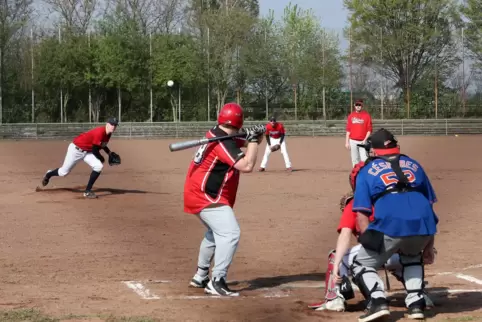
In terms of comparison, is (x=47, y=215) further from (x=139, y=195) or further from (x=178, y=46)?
(x=178, y=46)

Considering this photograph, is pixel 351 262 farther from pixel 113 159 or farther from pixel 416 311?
pixel 113 159

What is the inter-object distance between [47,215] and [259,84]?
1317 inches

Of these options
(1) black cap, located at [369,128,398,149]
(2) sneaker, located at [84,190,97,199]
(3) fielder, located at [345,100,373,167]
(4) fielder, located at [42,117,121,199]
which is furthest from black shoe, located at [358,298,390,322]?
(3) fielder, located at [345,100,373,167]

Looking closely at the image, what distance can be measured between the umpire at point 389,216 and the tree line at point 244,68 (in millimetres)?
38408

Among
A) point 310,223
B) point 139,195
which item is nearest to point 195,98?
point 139,195

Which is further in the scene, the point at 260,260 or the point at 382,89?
the point at 382,89

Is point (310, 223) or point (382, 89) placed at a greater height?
point (382, 89)

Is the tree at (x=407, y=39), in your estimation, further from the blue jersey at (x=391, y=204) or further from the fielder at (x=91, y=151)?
the blue jersey at (x=391, y=204)

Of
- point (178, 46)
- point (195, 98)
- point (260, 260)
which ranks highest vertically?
point (178, 46)

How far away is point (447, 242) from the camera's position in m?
10.5

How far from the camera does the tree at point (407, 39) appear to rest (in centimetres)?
4512

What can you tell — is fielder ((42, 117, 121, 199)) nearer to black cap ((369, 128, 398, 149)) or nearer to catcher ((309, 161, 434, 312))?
catcher ((309, 161, 434, 312))

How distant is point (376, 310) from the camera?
5.99 meters

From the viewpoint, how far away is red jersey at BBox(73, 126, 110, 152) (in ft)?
49.6
